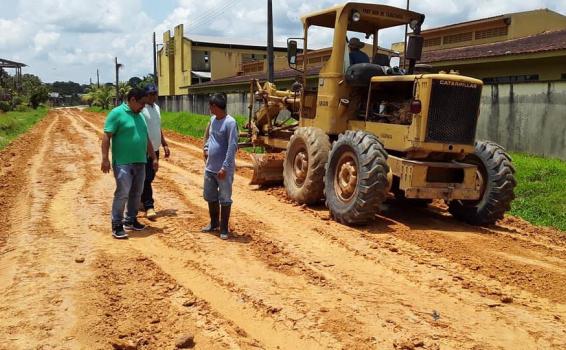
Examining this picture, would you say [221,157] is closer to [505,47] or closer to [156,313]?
[156,313]

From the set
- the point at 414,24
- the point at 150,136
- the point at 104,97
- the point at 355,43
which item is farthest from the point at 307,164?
the point at 104,97

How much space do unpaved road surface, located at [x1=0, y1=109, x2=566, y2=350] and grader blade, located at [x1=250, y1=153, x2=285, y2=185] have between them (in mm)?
1470

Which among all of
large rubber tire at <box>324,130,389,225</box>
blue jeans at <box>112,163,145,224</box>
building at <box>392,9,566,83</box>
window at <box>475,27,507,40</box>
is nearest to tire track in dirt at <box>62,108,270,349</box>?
blue jeans at <box>112,163,145,224</box>

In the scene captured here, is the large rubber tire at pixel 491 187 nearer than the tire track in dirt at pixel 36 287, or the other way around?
the tire track in dirt at pixel 36 287

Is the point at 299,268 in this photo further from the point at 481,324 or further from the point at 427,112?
the point at 427,112

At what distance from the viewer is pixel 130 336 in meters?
3.52

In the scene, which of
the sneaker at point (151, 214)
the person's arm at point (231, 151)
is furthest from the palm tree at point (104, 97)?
the person's arm at point (231, 151)

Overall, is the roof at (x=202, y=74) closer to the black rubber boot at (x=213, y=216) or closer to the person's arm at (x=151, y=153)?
the person's arm at (x=151, y=153)

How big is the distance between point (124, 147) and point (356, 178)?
9.63ft

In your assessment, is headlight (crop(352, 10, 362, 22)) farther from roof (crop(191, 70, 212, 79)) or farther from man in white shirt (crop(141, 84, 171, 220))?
roof (crop(191, 70, 212, 79))

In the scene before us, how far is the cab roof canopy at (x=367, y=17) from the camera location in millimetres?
7668

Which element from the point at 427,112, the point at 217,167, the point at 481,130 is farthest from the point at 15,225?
the point at 481,130

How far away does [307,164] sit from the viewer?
26.2 ft

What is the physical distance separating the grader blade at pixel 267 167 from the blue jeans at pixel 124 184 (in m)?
3.27
